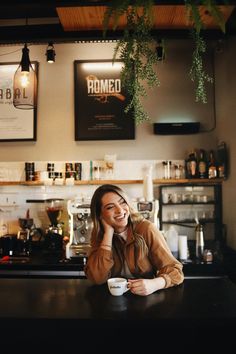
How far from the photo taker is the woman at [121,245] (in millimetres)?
1947

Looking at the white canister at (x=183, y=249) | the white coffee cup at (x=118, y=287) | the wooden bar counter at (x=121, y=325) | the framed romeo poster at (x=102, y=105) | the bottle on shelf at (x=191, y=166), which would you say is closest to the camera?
the wooden bar counter at (x=121, y=325)

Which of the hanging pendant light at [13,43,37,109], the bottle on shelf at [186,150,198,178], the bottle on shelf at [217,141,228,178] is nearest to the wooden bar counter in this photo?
the hanging pendant light at [13,43,37,109]

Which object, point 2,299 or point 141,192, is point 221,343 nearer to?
point 2,299

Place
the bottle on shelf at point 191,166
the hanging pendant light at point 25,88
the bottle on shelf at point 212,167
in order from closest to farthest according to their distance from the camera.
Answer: the hanging pendant light at point 25,88 → the bottle on shelf at point 212,167 → the bottle on shelf at point 191,166

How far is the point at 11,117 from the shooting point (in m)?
4.27

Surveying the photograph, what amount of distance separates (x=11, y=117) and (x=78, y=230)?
1671 millimetres

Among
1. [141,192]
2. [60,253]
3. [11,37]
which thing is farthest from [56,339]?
[141,192]

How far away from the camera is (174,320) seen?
136cm

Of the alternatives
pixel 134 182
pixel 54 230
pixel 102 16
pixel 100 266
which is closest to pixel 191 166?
pixel 134 182

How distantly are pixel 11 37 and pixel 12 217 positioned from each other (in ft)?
6.83

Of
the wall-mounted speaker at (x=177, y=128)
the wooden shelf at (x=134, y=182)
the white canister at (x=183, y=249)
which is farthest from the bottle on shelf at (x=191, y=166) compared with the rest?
the white canister at (x=183, y=249)

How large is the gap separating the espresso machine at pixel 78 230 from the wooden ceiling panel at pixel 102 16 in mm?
1648

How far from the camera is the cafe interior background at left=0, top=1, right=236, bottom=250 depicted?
4.20m

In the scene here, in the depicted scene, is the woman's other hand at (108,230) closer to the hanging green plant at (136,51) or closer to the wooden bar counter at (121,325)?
the wooden bar counter at (121,325)
